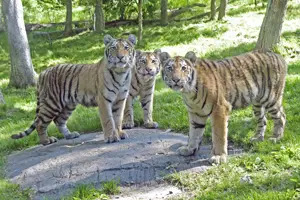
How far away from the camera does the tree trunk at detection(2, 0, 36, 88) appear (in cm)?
1267

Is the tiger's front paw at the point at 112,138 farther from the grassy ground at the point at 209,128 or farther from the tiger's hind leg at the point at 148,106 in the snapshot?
the grassy ground at the point at 209,128

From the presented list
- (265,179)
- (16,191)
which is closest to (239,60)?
(265,179)

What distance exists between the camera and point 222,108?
18.8ft

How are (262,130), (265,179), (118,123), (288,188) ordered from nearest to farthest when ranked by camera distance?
(288,188) → (265,179) → (262,130) → (118,123)

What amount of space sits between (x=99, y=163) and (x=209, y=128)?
2.04 meters

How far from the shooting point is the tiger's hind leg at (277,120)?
6.45m

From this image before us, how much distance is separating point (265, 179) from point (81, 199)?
202 cm

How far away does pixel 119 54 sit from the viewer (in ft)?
22.0

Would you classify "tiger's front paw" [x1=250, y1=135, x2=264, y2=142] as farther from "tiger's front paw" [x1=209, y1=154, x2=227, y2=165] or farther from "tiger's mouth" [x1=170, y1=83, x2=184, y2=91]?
"tiger's mouth" [x1=170, y1=83, x2=184, y2=91]

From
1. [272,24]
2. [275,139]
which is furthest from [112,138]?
[272,24]

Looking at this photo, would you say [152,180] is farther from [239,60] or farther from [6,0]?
[6,0]

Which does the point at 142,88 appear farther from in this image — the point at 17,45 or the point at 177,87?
the point at 17,45

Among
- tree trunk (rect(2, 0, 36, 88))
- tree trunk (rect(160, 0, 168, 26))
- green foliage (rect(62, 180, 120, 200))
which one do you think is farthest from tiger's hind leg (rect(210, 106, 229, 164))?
tree trunk (rect(160, 0, 168, 26))

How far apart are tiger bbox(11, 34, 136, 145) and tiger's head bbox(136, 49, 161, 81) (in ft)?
1.42
